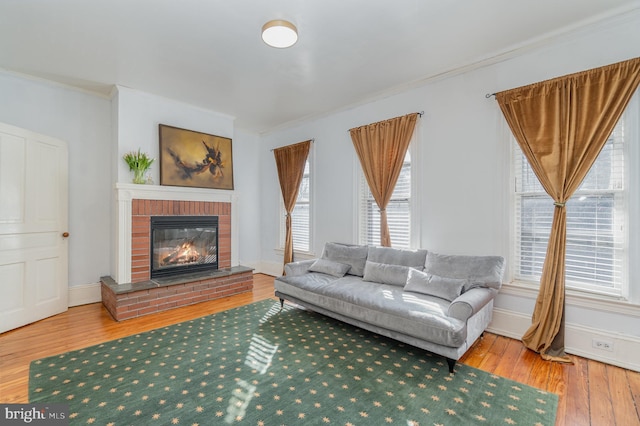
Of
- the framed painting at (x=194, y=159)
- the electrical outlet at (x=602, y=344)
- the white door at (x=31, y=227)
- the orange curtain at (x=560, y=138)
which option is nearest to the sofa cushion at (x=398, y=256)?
the orange curtain at (x=560, y=138)

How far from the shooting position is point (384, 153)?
4000 mm

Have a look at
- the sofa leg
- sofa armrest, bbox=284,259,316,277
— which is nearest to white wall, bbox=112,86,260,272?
sofa armrest, bbox=284,259,316,277

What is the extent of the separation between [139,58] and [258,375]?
3.49 meters

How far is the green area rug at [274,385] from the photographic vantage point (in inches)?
73.4

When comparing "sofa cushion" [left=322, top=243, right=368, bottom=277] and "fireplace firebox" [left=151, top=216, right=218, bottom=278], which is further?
"fireplace firebox" [left=151, top=216, right=218, bottom=278]

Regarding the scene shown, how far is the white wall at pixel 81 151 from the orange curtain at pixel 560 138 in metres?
5.40

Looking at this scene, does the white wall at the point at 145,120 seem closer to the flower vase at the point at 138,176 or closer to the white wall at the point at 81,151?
the flower vase at the point at 138,176

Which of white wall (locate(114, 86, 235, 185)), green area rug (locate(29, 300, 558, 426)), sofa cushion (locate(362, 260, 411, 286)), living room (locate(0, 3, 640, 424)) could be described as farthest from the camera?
white wall (locate(114, 86, 235, 185))

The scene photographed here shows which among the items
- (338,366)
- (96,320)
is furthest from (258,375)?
(96,320)

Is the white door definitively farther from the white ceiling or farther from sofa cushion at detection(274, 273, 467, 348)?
sofa cushion at detection(274, 273, 467, 348)

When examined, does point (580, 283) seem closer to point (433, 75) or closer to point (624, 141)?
point (624, 141)

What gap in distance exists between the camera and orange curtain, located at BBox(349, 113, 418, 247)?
3.84 metres

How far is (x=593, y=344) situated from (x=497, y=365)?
92 centimetres

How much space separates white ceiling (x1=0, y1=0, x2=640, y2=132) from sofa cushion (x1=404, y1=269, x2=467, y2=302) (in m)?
2.38
